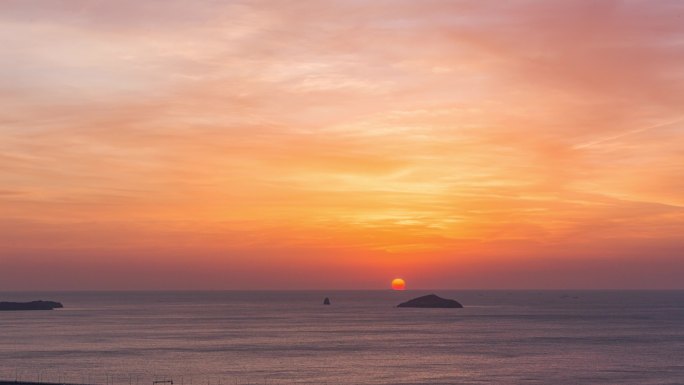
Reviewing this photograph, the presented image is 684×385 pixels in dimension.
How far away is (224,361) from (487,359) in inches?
1652

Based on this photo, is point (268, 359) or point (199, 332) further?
point (199, 332)

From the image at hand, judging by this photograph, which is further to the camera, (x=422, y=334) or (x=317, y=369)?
(x=422, y=334)

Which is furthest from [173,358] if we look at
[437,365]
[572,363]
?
[572,363]

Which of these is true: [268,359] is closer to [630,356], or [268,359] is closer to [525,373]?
[525,373]

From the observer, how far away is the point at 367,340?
176 metres

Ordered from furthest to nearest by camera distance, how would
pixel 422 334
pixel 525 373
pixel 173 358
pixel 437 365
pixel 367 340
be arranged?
1. pixel 422 334
2. pixel 367 340
3. pixel 173 358
4. pixel 437 365
5. pixel 525 373

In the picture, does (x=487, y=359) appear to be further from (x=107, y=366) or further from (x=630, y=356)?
(x=107, y=366)

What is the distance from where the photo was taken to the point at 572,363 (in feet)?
423

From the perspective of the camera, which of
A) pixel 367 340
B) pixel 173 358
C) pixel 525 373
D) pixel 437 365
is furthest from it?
pixel 367 340

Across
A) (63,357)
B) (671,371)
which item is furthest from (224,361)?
(671,371)

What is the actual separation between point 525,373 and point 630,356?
34.2 metres

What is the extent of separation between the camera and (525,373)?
11506 centimetres

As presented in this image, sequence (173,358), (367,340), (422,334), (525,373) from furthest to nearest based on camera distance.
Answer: (422,334), (367,340), (173,358), (525,373)

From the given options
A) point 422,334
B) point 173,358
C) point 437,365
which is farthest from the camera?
point 422,334
